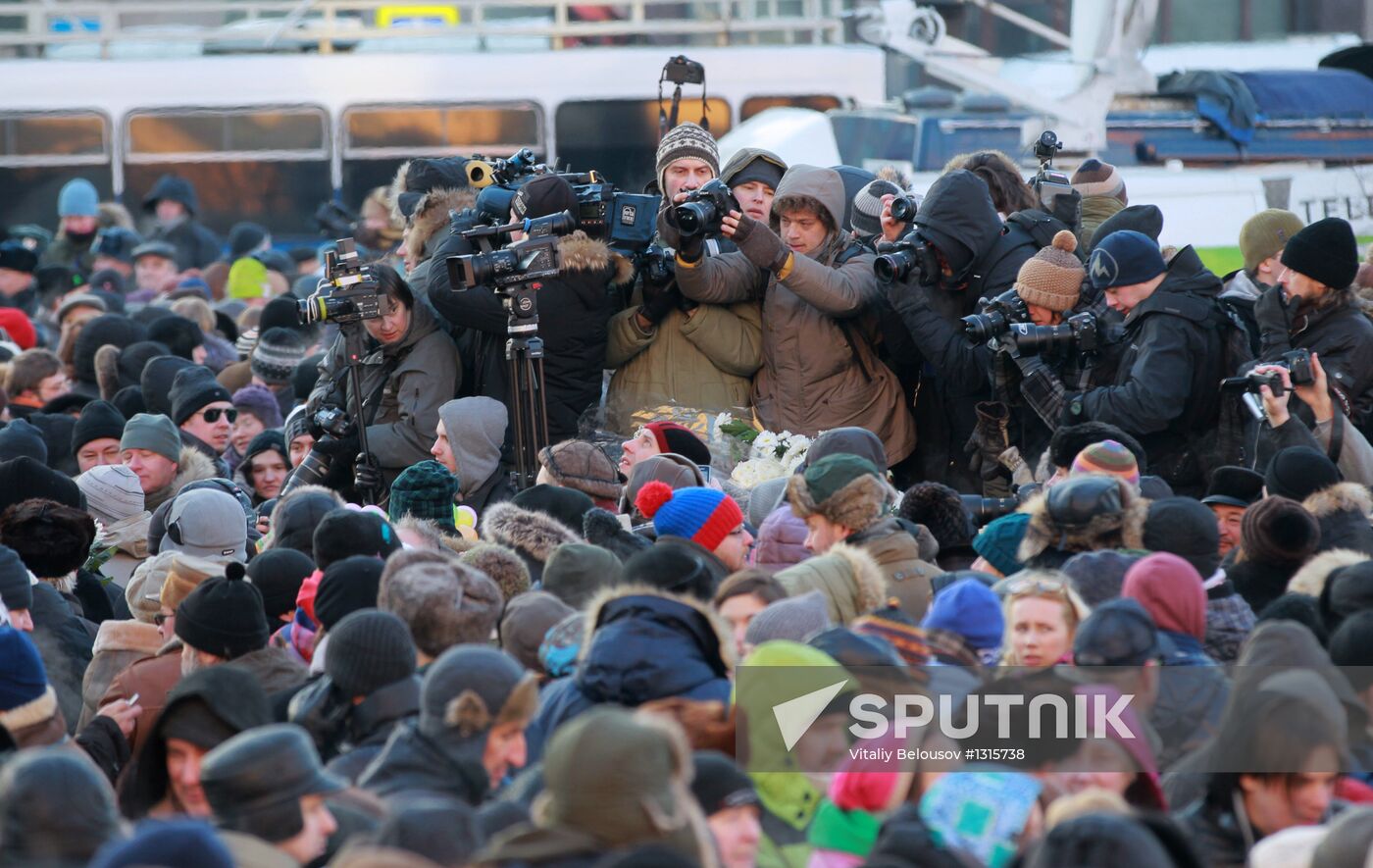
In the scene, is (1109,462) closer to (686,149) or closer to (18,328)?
(686,149)

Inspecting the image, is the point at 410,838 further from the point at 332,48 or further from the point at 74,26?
the point at 74,26

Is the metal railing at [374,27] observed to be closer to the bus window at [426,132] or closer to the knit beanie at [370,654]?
the bus window at [426,132]

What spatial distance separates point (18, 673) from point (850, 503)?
7.06 ft

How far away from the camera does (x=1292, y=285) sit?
6.97 metres

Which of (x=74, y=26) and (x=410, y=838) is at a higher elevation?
(x=74, y=26)

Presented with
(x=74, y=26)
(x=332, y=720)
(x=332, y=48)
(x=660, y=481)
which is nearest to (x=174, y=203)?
(x=332, y=48)

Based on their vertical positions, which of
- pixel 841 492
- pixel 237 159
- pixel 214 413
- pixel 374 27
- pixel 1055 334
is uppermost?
pixel 374 27

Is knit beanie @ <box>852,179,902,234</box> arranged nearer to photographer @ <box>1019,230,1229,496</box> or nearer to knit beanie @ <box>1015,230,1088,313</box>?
knit beanie @ <box>1015,230,1088,313</box>

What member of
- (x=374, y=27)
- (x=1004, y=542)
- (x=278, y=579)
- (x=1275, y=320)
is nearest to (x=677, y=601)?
(x=1004, y=542)

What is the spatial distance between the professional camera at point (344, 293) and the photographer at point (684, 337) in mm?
943

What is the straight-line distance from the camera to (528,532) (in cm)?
575

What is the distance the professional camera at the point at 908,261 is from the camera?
711cm

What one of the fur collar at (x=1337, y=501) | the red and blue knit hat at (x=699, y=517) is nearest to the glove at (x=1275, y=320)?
the fur collar at (x=1337, y=501)

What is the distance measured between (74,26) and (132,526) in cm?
1193
